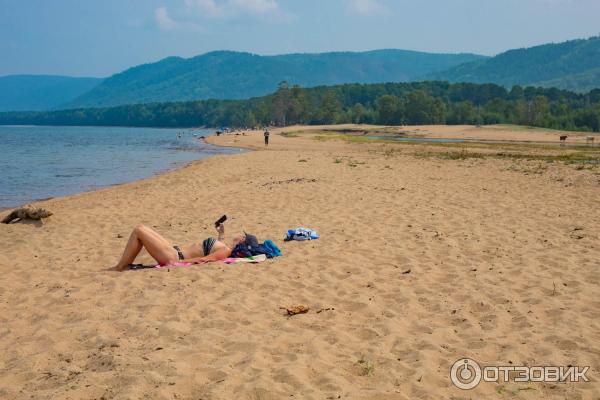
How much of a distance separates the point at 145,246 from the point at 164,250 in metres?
0.33

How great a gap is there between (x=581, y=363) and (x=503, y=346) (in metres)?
0.74

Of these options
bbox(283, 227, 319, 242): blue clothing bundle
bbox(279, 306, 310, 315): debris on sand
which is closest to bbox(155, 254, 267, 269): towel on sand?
bbox(283, 227, 319, 242): blue clothing bundle

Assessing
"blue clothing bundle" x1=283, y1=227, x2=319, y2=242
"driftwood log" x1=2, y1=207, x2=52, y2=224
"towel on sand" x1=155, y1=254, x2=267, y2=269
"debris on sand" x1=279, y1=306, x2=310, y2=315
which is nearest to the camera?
"debris on sand" x1=279, y1=306, x2=310, y2=315

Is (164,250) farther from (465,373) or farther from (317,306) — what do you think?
(465,373)

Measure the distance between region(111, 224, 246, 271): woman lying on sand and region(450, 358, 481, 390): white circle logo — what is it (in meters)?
5.09

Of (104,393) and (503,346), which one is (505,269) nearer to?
(503,346)

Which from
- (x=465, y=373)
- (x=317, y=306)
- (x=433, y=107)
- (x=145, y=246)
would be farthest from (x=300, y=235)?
(x=433, y=107)

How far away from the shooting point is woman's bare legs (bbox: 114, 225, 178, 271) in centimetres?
874

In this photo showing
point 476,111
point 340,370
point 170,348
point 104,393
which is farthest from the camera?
point 476,111

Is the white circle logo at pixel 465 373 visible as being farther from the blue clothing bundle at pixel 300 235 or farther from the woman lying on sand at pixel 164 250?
the blue clothing bundle at pixel 300 235

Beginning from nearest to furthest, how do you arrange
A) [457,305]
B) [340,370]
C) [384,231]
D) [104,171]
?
[340,370]
[457,305]
[384,231]
[104,171]

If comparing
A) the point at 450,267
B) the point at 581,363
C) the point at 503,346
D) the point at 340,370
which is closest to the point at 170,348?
the point at 340,370

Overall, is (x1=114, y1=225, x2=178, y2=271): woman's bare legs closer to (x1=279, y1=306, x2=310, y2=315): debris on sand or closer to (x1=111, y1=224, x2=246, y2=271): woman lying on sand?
(x1=111, y1=224, x2=246, y2=271): woman lying on sand

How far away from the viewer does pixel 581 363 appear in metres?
5.03
